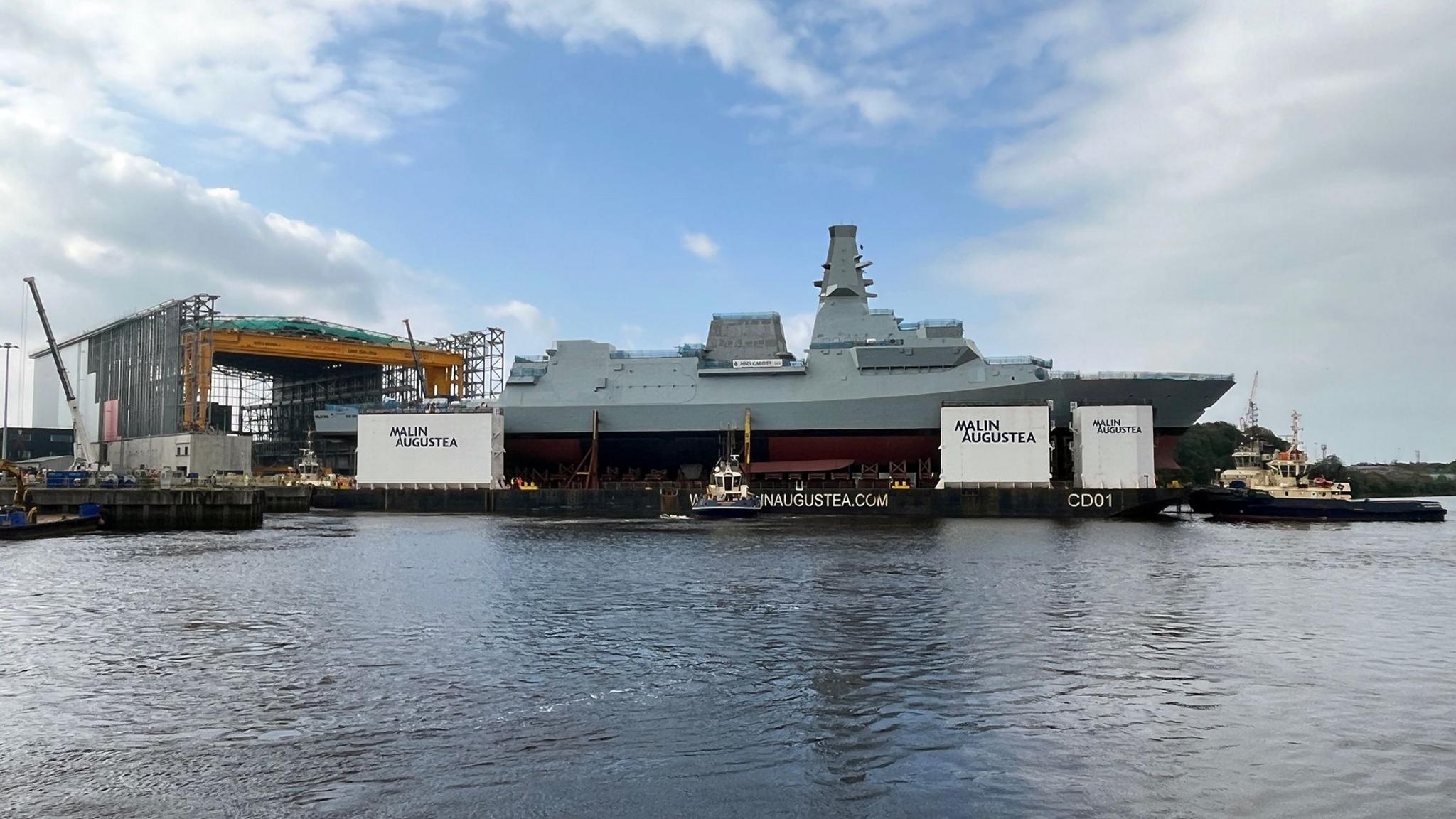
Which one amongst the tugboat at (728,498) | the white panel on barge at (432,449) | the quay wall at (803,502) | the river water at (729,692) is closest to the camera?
the river water at (729,692)

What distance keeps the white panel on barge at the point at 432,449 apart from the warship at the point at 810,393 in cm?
197

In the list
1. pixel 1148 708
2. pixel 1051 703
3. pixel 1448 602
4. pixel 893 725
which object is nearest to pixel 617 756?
pixel 893 725

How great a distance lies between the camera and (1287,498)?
4050 centimetres

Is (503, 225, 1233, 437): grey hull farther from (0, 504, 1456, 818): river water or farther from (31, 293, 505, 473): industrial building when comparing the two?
(0, 504, 1456, 818): river water

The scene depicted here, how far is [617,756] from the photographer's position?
28.0ft

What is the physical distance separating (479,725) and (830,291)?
4069cm

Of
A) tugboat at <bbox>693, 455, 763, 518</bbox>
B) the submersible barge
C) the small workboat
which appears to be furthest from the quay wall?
the small workboat

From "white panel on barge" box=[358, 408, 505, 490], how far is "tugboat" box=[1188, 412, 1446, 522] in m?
33.8

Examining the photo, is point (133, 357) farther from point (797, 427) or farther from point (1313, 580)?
point (1313, 580)

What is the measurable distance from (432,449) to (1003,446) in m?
28.4

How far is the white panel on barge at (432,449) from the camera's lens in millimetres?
48312

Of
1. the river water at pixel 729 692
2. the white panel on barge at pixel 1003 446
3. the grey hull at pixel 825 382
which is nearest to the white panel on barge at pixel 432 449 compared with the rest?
the grey hull at pixel 825 382

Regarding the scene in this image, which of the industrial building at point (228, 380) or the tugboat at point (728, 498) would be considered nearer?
the tugboat at point (728, 498)

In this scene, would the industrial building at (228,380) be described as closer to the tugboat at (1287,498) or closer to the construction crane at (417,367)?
the construction crane at (417,367)
